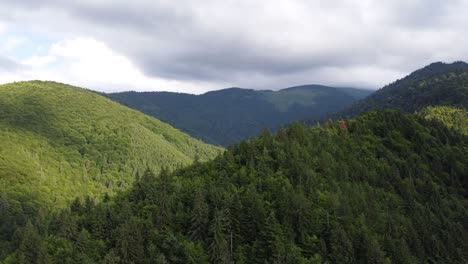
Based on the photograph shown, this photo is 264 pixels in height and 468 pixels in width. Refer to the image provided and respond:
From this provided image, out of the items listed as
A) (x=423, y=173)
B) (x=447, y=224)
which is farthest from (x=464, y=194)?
(x=447, y=224)

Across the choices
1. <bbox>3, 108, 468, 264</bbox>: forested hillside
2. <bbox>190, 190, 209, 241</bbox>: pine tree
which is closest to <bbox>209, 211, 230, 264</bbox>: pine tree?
<bbox>3, 108, 468, 264</bbox>: forested hillside

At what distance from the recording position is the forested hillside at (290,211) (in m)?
96.6

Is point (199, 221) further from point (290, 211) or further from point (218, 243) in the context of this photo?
point (290, 211)

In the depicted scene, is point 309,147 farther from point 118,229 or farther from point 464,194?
point 118,229

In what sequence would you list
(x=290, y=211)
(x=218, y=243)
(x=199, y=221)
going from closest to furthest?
1. (x=218, y=243)
2. (x=199, y=221)
3. (x=290, y=211)

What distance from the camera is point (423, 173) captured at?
15988 cm

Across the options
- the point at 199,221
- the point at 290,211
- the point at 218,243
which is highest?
the point at 290,211

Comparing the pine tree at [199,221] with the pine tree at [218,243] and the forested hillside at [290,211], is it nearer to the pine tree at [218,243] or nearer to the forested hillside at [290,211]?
the forested hillside at [290,211]

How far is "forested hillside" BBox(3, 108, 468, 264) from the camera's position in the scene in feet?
317

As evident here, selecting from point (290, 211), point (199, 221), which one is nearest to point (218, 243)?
point (199, 221)

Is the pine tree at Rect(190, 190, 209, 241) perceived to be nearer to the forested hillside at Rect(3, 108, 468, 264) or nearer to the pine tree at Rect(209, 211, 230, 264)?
the forested hillside at Rect(3, 108, 468, 264)

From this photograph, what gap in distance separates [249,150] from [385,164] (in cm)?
5315

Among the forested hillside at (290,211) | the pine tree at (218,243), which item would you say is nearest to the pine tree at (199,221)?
the forested hillside at (290,211)

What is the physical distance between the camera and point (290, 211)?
108 meters
